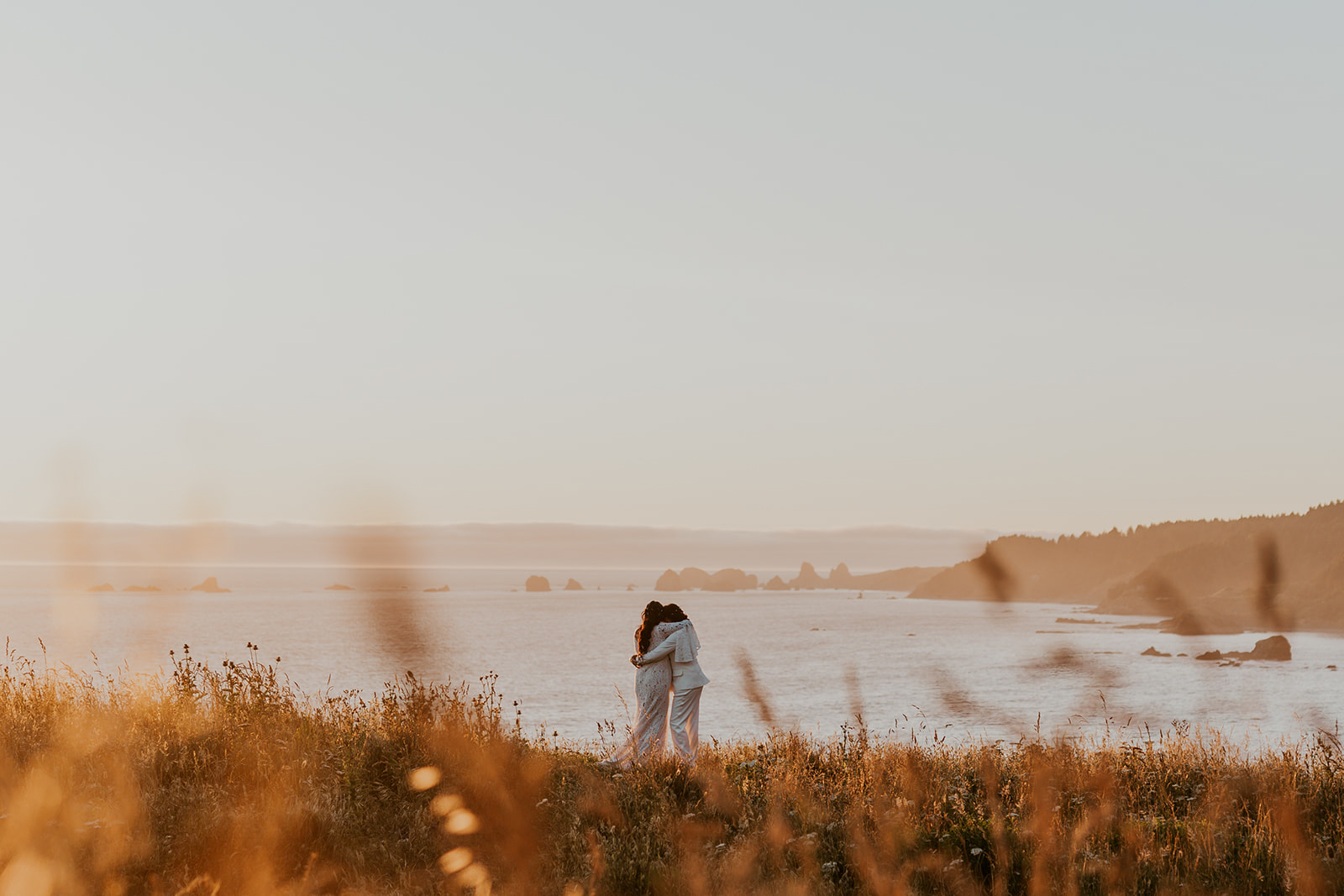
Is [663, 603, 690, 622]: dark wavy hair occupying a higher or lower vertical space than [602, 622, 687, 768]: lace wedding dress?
higher

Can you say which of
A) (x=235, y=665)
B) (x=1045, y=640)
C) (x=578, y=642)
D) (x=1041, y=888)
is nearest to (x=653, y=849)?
(x=1041, y=888)

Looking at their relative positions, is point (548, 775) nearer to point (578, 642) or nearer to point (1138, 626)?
point (578, 642)

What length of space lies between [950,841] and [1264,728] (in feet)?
A: 144

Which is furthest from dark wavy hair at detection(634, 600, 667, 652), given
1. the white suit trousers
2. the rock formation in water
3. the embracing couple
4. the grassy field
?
A: the rock formation in water

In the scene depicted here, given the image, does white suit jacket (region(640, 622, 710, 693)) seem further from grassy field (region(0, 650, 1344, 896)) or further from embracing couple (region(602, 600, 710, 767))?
grassy field (region(0, 650, 1344, 896))

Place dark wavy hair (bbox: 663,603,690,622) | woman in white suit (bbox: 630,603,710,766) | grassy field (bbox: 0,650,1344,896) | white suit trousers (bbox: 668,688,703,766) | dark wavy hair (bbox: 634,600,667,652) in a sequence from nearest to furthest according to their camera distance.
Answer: grassy field (bbox: 0,650,1344,896) < white suit trousers (bbox: 668,688,703,766) < woman in white suit (bbox: 630,603,710,766) < dark wavy hair (bbox: 634,600,667,652) < dark wavy hair (bbox: 663,603,690,622)

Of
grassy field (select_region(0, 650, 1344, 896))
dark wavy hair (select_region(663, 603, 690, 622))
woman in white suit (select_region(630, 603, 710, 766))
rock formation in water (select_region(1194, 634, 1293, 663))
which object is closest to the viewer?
grassy field (select_region(0, 650, 1344, 896))


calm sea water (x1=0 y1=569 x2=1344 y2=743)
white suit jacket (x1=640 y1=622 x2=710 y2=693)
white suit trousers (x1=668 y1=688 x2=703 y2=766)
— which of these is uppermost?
white suit jacket (x1=640 y1=622 x2=710 y2=693)

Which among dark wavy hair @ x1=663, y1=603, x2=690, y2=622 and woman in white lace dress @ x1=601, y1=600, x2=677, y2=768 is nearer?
woman in white lace dress @ x1=601, y1=600, x2=677, y2=768

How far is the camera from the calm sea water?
43.7 metres

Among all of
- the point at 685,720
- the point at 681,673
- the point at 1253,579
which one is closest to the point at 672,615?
the point at 681,673

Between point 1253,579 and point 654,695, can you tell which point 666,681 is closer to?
point 654,695

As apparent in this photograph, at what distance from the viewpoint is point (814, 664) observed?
8138 centimetres

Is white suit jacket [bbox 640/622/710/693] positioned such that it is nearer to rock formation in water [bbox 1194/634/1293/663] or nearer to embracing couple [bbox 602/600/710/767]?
embracing couple [bbox 602/600/710/767]
